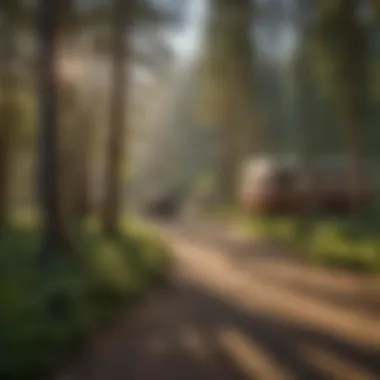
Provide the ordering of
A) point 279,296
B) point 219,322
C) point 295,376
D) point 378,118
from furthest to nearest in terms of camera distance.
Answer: point 378,118 → point 279,296 → point 219,322 → point 295,376

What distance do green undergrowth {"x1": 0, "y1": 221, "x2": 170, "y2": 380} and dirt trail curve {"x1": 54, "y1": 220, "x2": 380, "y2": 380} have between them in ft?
0.80

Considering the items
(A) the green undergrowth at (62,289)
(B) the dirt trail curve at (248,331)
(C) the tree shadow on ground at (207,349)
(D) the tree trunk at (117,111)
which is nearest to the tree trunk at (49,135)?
(A) the green undergrowth at (62,289)

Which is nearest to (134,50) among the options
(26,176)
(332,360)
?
(26,176)

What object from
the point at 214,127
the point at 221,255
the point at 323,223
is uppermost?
the point at 214,127

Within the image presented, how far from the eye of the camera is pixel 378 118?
10.7m

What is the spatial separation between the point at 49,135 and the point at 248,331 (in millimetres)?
3663

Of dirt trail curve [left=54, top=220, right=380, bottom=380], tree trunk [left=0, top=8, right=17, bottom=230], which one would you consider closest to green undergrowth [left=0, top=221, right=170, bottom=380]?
dirt trail curve [left=54, top=220, right=380, bottom=380]

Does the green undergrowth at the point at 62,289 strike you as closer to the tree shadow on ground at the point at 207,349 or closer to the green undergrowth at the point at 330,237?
the tree shadow on ground at the point at 207,349

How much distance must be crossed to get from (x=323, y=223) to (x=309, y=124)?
2523 millimetres

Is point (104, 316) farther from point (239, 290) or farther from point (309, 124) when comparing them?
point (309, 124)

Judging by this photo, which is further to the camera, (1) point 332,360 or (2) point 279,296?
(2) point 279,296

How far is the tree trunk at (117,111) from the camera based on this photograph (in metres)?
9.52

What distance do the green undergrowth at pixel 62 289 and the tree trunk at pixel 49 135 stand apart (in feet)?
0.95

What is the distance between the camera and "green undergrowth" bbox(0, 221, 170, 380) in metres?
5.71
